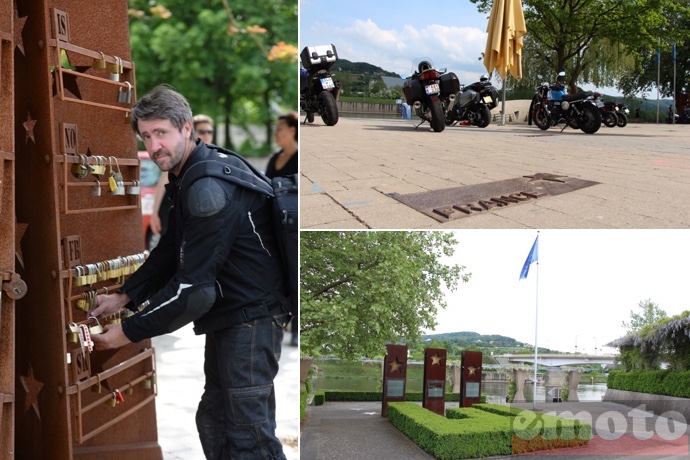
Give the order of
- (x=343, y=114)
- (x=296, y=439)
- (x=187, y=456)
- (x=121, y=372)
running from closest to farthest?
(x=121, y=372), (x=187, y=456), (x=296, y=439), (x=343, y=114)

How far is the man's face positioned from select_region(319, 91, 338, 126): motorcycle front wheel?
4.09m

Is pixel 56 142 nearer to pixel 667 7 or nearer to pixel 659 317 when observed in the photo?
pixel 659 317

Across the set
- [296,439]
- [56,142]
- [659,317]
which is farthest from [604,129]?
[56,142]

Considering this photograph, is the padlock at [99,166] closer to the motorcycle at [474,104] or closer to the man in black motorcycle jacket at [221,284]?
the man in black motorcycle jacket at [221,284]

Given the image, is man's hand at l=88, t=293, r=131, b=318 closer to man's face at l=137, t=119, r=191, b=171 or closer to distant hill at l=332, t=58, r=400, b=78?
man's face at l=137, t=119, r=191, b=171

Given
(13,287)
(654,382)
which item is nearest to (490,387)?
(654,382)

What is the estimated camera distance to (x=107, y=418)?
2.62 meters

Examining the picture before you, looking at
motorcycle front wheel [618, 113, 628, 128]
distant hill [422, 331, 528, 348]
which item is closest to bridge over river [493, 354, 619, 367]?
distant hill [422, 331, 528, 348]

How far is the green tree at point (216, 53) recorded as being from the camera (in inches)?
459

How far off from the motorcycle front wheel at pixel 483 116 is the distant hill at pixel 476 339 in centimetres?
465

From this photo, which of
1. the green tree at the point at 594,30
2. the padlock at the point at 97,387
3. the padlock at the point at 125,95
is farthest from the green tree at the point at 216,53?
the padlock at the point at 97,387

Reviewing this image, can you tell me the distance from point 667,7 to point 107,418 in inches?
270

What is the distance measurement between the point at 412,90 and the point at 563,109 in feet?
8.50

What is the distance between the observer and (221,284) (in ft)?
7.25
